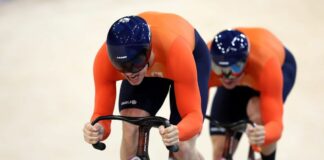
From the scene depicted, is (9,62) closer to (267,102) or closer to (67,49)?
(67,49)

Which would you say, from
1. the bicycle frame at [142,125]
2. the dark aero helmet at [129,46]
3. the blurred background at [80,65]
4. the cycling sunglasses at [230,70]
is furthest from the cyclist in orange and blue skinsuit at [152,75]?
the blurred background at [80,65]

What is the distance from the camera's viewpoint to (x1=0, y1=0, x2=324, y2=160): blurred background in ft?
19.1

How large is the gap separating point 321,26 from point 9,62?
14.6 feet

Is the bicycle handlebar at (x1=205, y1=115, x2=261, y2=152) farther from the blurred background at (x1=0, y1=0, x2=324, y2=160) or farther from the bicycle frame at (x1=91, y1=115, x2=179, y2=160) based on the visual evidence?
the blurred background at (x1=0, y1=0, x2=324, y2=160)

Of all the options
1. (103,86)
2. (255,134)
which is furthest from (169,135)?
(255,134)

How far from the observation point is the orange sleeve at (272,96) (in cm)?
432

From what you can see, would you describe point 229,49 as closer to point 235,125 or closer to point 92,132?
point 235,125

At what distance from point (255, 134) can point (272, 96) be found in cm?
62

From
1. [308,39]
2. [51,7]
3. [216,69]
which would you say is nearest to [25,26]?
[51,7]

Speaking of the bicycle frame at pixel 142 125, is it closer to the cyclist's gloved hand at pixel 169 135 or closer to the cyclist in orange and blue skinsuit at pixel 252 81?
the cyclist's gloved hand at pixel 169 135

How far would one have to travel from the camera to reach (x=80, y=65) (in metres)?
7.84

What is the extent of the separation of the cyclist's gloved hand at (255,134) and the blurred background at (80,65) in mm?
1704

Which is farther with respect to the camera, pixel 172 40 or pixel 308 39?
pixel 308 39

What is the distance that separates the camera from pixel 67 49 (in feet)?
27.6
